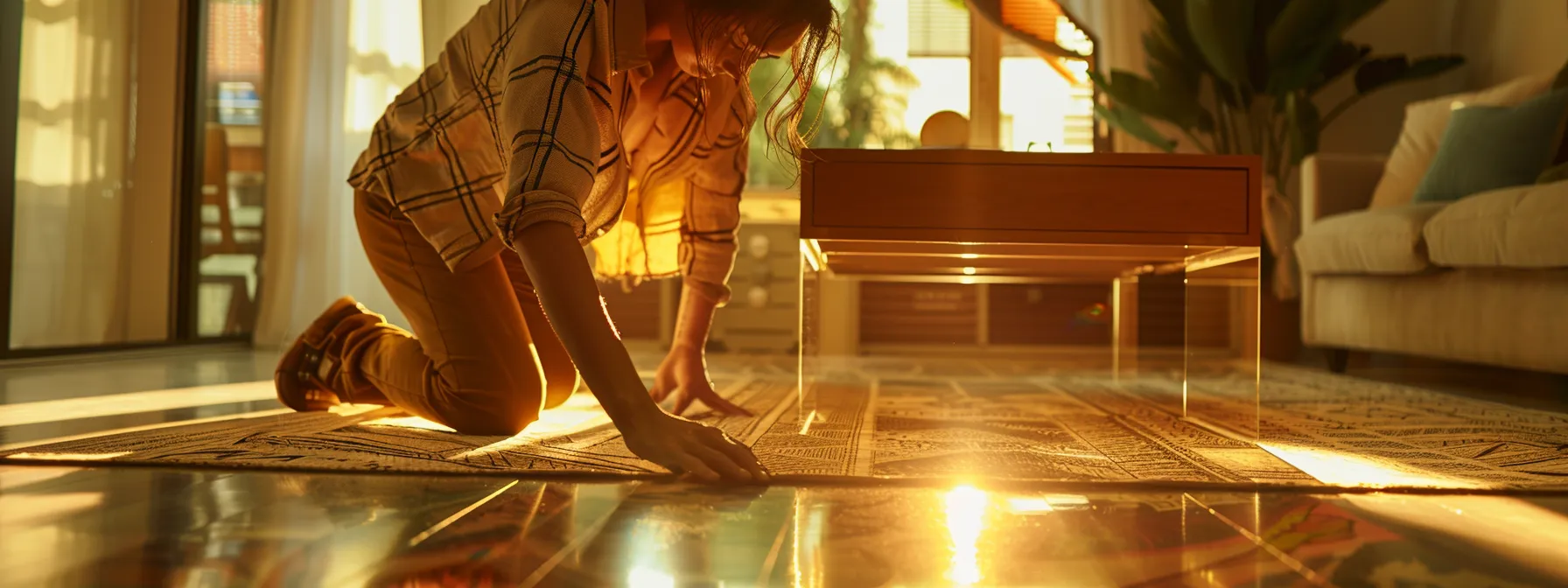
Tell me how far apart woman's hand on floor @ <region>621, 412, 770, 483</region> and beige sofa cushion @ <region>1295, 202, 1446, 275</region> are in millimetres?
2034

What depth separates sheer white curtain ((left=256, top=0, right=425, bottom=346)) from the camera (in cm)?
342

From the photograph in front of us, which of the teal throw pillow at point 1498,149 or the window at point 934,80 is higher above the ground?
the window at point 934,80

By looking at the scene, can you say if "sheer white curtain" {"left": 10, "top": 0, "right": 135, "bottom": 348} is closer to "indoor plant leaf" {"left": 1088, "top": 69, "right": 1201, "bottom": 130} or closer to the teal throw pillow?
"indoor plant leaf" {"left": 1088, "top": 69, "right": 1201, "bottom": 130}

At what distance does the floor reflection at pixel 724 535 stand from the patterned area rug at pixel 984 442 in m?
0.08

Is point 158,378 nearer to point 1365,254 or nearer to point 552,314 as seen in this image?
point 552,314

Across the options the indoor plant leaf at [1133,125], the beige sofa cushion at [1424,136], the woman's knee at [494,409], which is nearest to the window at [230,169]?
the woman's knee at [494,409]

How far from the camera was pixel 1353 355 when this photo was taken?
142 inches

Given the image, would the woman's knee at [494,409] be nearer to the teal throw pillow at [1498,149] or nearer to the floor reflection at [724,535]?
the floor reflection at [724,535]

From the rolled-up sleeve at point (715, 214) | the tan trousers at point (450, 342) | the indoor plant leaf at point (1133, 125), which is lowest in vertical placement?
the tan trousers at point (450, 342)

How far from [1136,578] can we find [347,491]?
26.3 inches

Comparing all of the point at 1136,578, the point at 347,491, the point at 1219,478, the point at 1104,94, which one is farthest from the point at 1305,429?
the point at 1104,94

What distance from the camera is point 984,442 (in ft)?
4.44

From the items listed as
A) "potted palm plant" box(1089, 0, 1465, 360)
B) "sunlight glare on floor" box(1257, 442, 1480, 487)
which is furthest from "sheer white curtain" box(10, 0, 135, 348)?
"potted palm plant" box(1089, 0, 1465, 360)

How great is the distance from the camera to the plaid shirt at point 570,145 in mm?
945
